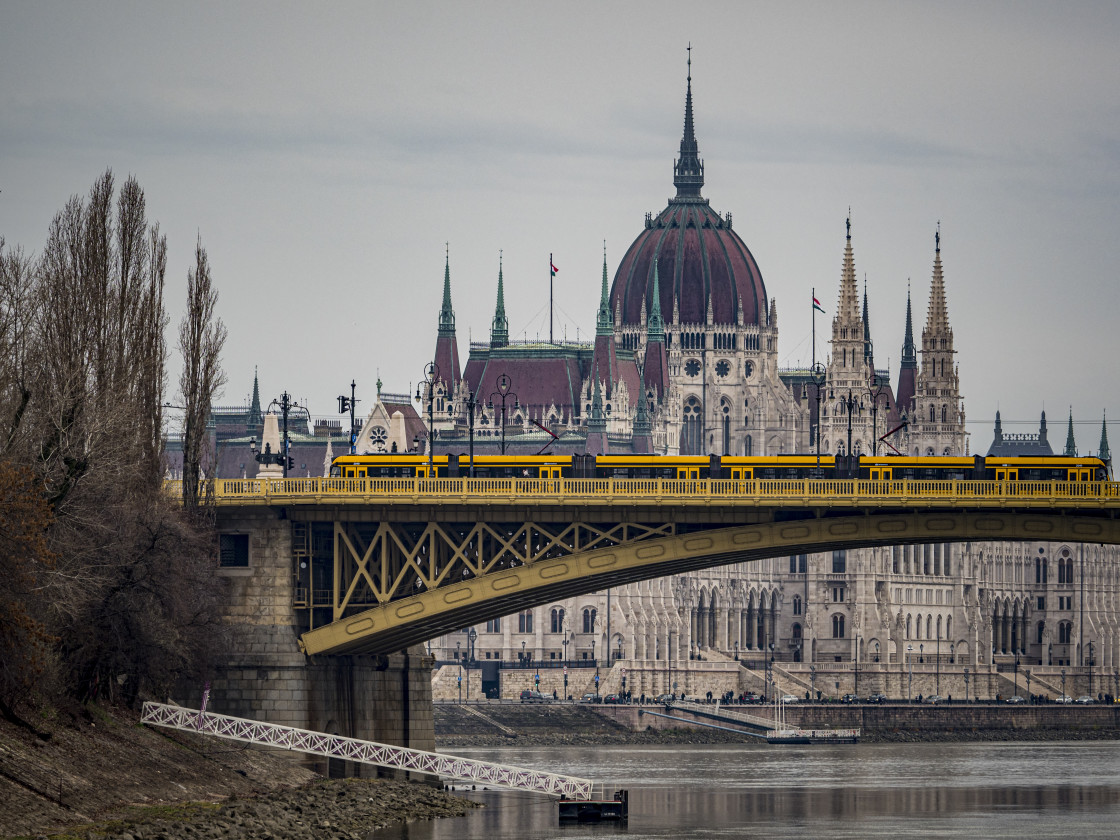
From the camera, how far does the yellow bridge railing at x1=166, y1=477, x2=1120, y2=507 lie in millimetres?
95875

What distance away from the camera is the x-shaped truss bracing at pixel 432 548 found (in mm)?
99938

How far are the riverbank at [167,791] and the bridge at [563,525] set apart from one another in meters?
7.10

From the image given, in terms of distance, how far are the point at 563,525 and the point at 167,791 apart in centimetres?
2379

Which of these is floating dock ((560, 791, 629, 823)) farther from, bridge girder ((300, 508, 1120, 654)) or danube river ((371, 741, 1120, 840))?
bridge girder ((300, 508, 1120, 654))

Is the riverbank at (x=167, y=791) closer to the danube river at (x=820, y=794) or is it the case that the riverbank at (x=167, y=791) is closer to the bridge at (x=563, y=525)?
the danube river at (x=820, y=794)

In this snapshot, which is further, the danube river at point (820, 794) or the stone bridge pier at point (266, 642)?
the stone bridge pier at point (266, 642)

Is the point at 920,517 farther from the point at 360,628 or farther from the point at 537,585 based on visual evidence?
the point at 360,628

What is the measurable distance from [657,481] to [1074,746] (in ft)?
342

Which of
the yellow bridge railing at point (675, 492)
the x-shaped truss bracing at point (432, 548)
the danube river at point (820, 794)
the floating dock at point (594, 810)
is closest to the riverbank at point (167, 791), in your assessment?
the danube river at point (820, 794)

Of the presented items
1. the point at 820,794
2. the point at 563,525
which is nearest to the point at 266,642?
the point at 563,525

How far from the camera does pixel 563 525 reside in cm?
10306

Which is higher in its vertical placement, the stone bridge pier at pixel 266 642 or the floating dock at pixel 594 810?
the stone bridge pier at pixel 266 642

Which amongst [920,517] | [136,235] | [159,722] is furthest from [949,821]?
Result: [136,235]

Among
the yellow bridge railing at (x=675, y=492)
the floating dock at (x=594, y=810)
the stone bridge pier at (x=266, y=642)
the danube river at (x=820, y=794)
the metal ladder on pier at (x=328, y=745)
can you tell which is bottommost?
the danube river at (x=820, y=794)
